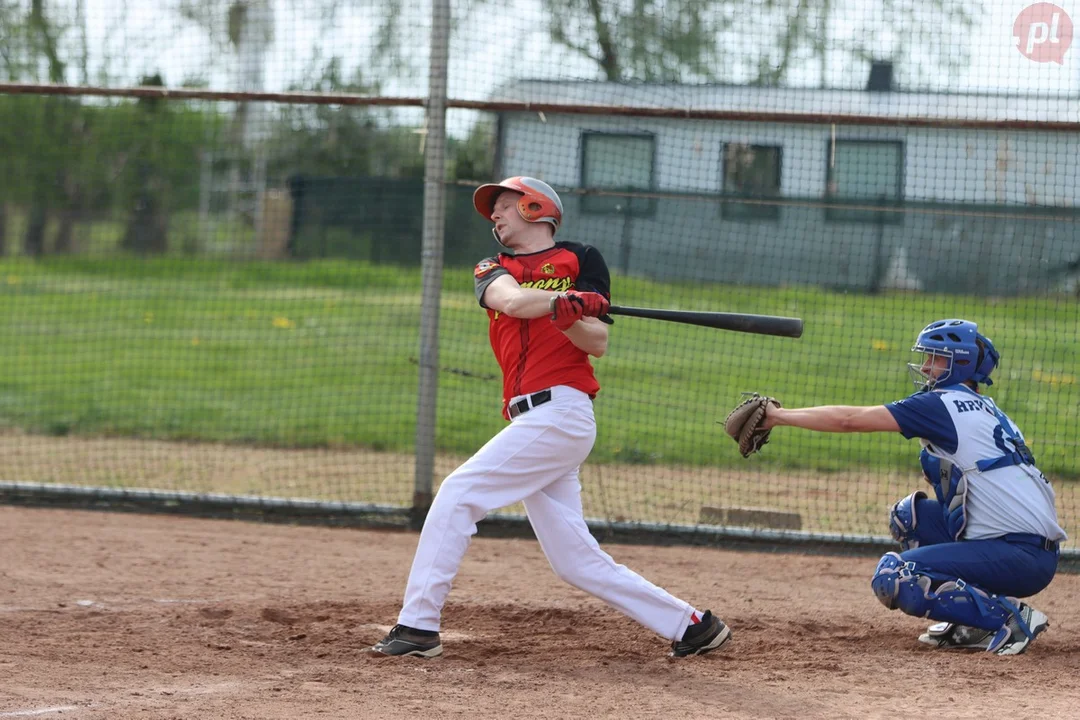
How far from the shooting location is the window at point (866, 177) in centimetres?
850

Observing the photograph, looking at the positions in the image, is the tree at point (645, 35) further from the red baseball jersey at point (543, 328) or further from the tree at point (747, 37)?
the red baseball jersey at point (543, 328)

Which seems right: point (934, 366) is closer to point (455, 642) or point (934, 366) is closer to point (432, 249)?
point (455, 642)

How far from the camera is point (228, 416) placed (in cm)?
1097

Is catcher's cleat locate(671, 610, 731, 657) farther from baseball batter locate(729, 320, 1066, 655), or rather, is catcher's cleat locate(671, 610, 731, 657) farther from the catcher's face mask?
the catcher's face mask

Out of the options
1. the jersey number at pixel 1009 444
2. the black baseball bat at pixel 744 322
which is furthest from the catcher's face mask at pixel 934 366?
the black baseball bat at pixel 744 322

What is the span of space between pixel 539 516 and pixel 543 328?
0.74 m

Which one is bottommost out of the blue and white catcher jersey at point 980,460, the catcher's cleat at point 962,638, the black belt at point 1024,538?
the catcher's cleat at point 962,638

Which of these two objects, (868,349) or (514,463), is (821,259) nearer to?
(868,349)

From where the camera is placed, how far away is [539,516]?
15.8 feet

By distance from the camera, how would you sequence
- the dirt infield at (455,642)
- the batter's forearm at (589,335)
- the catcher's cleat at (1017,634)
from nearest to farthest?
the dirt infield at (455,642) < the batter's forearm at (589,335) < the catcher's cleat at (1017,634)

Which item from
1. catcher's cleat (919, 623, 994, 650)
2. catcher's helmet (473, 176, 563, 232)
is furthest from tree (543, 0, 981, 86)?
catcher's cleat (919, 623, 994, 650)

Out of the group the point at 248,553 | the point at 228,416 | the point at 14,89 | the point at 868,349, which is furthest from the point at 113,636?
the point at 868,349
